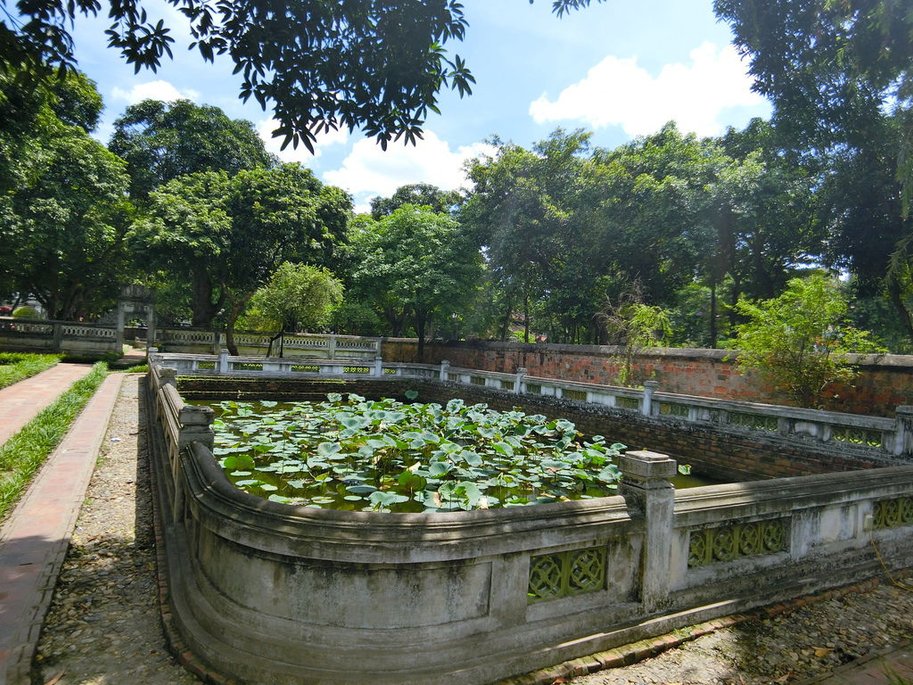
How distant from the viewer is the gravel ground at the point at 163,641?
8.38ft

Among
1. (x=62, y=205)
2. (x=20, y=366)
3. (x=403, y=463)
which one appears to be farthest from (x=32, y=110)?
(x=62, y=205)

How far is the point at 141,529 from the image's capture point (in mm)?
4488

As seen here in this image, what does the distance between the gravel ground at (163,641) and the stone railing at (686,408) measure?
3677 mm

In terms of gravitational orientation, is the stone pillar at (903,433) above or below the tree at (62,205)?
below

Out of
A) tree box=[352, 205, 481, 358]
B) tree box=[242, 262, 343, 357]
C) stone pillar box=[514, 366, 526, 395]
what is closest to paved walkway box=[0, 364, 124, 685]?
stone pillar box=[514, 366, 526, 395]

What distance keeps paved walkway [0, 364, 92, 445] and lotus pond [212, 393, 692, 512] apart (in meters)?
2.99

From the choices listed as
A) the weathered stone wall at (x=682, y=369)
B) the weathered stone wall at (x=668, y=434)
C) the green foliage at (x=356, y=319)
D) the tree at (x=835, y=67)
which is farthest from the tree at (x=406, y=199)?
the tree at (x=835, y=67)

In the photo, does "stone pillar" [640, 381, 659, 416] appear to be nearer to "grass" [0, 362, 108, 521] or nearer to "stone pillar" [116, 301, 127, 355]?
"grass" [0, 362, 108, 521]

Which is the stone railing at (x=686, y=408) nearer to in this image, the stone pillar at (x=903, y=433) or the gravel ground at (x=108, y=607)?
the stone pillar at (x=903, y=433)

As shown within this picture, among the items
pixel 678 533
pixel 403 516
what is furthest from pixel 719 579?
pixel 403 516

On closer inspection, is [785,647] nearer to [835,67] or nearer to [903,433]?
[903,433]

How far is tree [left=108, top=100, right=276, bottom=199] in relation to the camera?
23500 millimetres

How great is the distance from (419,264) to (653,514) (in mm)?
17025

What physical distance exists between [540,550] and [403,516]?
30.1 inches
